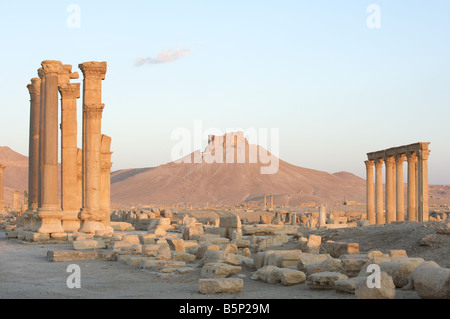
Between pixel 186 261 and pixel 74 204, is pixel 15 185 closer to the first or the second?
pixel 74 204

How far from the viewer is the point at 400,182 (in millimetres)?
34125

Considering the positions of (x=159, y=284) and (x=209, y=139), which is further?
(x=209, y=139)

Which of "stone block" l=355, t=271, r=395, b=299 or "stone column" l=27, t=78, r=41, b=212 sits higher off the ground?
"stone column" l=27, t=78, r=41, b=212

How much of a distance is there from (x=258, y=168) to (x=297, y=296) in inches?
5524

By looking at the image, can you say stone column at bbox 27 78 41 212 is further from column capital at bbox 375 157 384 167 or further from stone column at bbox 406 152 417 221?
column capital at bbox 375 157 384 167

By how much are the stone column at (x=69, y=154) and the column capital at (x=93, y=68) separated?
6.94 feet

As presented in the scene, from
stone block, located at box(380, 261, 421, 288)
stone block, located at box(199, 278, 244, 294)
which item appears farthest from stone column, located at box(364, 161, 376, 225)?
stone block, located at box(199, 278, 244, 294)

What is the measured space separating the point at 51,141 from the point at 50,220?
9.67ft

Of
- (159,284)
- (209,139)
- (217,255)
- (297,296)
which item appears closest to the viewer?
(297,296)

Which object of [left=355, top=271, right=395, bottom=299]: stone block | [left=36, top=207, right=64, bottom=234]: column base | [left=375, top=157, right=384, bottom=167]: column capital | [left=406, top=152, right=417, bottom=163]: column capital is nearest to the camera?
[left=355, top=271, right=395, bottom=299]: stone block

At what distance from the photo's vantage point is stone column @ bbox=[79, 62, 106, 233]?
73.1 ft

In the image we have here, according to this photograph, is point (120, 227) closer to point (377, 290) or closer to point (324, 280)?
point (324, 280)

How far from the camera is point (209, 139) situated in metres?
176
